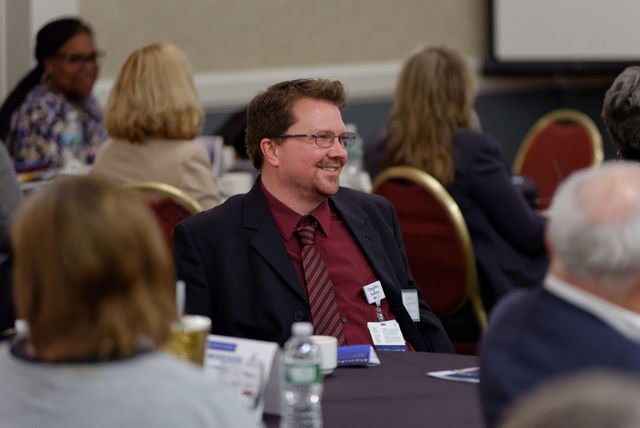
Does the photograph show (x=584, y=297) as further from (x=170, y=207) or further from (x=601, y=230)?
(x=170, y=207)

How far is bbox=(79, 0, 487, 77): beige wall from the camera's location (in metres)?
6.86

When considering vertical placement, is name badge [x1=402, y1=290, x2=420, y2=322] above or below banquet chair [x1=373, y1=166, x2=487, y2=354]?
above

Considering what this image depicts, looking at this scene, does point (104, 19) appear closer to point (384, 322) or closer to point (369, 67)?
point (369, 67)

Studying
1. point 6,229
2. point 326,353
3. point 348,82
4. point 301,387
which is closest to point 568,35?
point 348,82

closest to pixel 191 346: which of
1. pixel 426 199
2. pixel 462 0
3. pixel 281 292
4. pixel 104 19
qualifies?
pixel 281 292

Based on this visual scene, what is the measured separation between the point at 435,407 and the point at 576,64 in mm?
7276

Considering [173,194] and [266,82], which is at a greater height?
[173,194]

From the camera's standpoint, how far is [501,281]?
4465 mm

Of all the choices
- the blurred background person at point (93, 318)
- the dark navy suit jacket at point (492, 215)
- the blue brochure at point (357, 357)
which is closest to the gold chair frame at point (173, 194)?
the dark navy suit jacket at point (492, 215)

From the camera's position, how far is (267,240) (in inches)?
118

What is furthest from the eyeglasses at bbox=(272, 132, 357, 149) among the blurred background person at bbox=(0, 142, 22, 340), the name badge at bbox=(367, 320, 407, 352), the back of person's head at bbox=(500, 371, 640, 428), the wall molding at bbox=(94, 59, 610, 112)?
the wall molding at bbox=(94, 59, 610, 112)

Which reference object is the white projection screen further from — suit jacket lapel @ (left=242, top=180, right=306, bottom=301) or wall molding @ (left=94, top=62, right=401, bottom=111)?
suit jacket lapel @ (left=242, top=180, right=306, bottom=301)

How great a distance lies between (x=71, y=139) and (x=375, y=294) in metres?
2.76

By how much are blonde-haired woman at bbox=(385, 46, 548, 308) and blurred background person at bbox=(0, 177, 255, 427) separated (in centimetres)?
300
